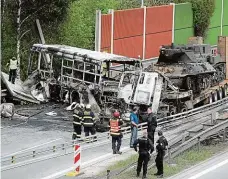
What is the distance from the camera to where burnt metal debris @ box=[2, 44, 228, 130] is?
22734 mm

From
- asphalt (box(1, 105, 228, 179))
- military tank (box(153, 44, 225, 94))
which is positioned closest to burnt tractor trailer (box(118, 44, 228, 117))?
military tank (box(153, 44, 225, 94))

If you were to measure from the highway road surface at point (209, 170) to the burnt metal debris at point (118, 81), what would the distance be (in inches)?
211

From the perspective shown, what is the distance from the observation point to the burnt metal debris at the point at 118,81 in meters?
22.7

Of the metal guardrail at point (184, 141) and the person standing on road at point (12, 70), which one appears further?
the person standing on road at point (12, 70)

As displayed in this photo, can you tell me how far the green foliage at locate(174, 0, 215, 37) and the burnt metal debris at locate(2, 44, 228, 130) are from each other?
44.0ft

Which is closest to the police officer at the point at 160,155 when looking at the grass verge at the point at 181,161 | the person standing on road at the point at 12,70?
the grass verge at the point at 181,161

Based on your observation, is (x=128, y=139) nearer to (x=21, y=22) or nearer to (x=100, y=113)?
(x=100, y=113)

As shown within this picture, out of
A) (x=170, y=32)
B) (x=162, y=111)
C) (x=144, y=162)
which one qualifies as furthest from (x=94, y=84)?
(x=170, y=32)

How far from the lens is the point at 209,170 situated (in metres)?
16.2

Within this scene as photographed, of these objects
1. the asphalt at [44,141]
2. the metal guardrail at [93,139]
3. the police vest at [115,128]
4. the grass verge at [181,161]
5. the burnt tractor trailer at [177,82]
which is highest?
the burnt tractor trailer at [177,82]

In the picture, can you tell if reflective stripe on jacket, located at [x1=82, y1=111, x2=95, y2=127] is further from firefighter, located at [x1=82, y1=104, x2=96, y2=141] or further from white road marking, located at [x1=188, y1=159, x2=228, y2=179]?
Answer: white road marking, located at [x1=188, y1=159, x2=228, y2=179]

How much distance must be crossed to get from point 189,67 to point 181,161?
30.4 feet

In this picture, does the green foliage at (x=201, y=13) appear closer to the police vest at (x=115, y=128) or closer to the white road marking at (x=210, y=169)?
the police vest at (x=115, y=128)

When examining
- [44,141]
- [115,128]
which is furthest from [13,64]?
[115,128]
